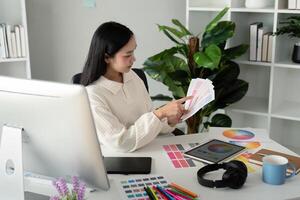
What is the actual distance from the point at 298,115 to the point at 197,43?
2.94 feet

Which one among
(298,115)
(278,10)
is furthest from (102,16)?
(298,115)

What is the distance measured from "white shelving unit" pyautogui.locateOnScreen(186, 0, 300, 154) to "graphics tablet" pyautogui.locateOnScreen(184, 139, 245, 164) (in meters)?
1.26

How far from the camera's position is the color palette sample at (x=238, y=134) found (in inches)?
71.1

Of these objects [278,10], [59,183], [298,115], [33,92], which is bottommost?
[298,115]

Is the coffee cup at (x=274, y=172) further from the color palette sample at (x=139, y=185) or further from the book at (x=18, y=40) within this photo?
the book at (x=18, y=40)

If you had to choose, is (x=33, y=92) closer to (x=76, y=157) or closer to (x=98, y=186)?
(x=76, y=157)

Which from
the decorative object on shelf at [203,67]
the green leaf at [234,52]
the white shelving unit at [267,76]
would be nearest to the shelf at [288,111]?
the white shelving unit at [267,76]

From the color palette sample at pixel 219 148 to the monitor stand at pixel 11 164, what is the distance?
0.79 m

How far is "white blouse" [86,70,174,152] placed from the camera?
1.69 m

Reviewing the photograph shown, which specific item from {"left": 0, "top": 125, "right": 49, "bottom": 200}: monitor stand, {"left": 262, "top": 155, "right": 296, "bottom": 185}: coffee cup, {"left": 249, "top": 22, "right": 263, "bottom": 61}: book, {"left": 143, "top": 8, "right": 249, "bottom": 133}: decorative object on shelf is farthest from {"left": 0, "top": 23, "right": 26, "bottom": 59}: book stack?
{"left": 262, "top": 155, "right": 296, "bottom": 185}: coffee cup

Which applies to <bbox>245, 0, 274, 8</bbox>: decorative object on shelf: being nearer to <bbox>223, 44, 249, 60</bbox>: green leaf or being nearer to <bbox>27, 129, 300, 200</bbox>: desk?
<bbox>223, 44, 249, 60</bbox>: green leaf

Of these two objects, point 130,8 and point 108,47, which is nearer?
point 108,47

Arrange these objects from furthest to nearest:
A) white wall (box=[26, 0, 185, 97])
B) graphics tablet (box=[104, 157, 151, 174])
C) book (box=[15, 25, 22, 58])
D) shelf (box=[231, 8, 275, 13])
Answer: white wall (box=[26, 0, 185, 97])
book (box=[15, 25, 22, 58])
shelf (box=[231, 8, 275, 13])
graphics tablet (box=[104, 157, 151, 174])

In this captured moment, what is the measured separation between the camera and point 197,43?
2.69 metres
